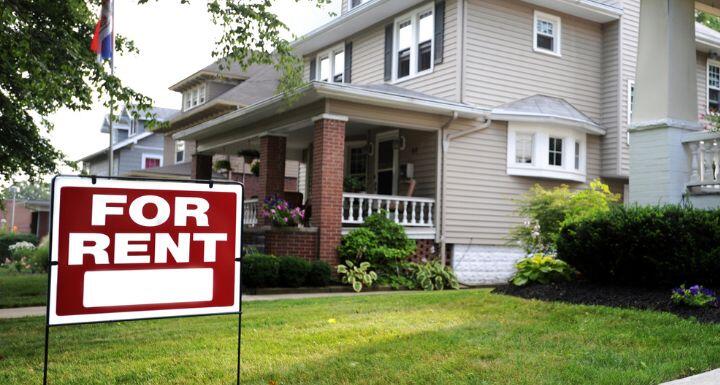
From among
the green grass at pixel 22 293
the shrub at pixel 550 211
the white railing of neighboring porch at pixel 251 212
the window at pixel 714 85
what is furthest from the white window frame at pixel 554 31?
the green grass at pixel 22 293

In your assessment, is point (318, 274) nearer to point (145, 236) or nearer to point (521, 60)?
point (521, 60)

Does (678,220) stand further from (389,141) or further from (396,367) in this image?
(389,141)

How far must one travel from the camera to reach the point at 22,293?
460 inches

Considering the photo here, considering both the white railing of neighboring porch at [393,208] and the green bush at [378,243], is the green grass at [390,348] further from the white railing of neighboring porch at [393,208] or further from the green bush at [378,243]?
the white railing of neighboring porch at [393,208]

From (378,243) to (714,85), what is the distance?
13.9 meters

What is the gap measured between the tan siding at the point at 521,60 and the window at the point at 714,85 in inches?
187

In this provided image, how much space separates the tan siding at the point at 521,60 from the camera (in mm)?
16234

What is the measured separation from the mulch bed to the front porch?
564cm

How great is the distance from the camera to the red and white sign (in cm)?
363

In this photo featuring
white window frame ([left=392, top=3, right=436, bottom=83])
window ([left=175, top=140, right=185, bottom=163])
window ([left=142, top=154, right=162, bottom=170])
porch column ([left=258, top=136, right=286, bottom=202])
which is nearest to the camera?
porch column ([left=258, top=136, right=286, bottom=202])

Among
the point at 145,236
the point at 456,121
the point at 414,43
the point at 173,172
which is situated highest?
→ the point at 414,43

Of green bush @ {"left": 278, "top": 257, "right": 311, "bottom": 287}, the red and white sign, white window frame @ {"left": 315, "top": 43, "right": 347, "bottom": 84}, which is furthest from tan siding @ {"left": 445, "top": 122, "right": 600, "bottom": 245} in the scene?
the red and white sign

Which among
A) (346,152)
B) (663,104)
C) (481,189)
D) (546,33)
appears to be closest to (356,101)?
(481,189)

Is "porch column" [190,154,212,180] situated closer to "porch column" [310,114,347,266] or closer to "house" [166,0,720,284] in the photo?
"house" [166,0,720,284]
